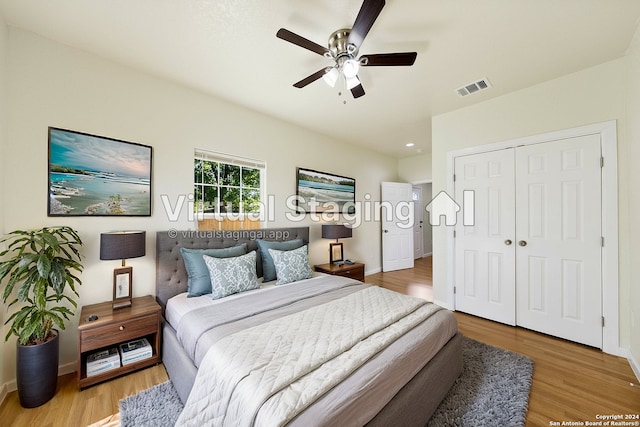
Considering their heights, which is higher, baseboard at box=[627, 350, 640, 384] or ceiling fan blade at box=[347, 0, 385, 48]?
ceiling fan blade at box=[347, 0, 385, 48]

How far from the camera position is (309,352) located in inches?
52.2

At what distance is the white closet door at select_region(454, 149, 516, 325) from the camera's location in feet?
9.42

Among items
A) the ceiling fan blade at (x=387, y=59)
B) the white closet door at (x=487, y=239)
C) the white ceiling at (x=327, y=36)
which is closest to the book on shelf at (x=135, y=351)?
the white ceiling at (x=327, y=36)

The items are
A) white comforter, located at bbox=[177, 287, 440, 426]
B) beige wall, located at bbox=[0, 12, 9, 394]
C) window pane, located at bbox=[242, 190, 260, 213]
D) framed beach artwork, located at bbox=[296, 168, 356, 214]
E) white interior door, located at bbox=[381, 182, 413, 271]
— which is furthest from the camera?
white interior door, located at bbox=[381, 182, 413, 271]

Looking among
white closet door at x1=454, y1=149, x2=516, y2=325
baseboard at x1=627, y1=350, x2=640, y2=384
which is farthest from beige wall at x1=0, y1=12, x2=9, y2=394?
baseboard at x1=627, y1=350, x2=640, y2=384

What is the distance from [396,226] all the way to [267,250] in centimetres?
349

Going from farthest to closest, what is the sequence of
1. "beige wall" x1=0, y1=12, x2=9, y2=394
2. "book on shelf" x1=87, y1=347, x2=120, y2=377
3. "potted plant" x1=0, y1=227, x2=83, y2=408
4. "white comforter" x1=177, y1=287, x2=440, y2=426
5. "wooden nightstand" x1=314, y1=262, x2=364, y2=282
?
"wooden nightstand" x1=314, y1=262, x2=364, y2=282 → "book on shelf" x1=87, y1=347, x2=120, y2=377 → "beige wall" x1=0, y1=12, x2=9, y2=394 → "potted plant" x1=0, y1=227, x2=83, y2=408 → "white comforter" x1=177, y1=287, x2=440, y2=426

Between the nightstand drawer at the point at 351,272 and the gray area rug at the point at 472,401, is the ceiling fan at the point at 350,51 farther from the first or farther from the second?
the nightstand drawer at the point at 351,272

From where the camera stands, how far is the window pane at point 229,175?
307 cm

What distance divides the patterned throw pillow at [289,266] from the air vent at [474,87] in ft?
8.60

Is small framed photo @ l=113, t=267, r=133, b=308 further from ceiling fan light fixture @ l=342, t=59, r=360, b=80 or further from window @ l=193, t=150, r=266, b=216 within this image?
ceiling fan light fixture @ l=342, t=59, r=360, b=80

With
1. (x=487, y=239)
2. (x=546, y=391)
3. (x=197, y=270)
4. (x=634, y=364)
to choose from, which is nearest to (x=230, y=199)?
(x=197, y=270)

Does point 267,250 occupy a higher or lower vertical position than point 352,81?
lower

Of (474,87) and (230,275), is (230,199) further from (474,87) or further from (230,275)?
(474,87)
